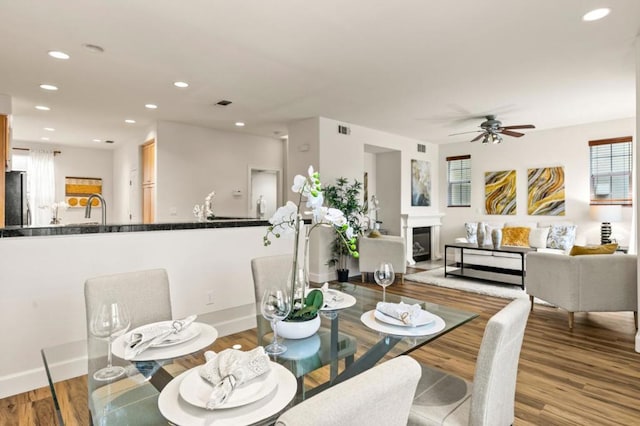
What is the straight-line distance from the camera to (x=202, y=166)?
6.32m

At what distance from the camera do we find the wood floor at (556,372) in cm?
204

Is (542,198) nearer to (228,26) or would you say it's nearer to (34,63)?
(228,26)

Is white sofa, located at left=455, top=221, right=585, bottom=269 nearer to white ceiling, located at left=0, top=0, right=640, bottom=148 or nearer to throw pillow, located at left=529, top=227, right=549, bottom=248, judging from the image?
throw pillow, located at left=529, top=227, right=549, bottom=248

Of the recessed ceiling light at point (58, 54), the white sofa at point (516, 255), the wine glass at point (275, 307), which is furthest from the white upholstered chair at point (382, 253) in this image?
the recessed ceiling light at point (58, 54)

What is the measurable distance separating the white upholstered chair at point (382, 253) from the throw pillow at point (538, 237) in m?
2.58

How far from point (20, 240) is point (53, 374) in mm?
1455

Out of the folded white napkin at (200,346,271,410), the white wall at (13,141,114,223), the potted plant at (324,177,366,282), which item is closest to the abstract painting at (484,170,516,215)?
the potted plant at (324,177,366,282)

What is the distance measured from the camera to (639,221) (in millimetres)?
2924

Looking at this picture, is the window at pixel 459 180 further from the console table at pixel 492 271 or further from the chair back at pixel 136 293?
the chair back at pixel 136 293

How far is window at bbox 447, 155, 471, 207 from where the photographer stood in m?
7.73

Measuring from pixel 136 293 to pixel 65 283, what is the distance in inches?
40.0

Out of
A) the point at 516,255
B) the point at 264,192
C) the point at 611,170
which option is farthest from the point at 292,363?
the point at 611,170

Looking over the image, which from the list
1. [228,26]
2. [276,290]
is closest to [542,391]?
[276,290]

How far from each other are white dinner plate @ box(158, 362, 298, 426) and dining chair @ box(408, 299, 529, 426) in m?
0.62
